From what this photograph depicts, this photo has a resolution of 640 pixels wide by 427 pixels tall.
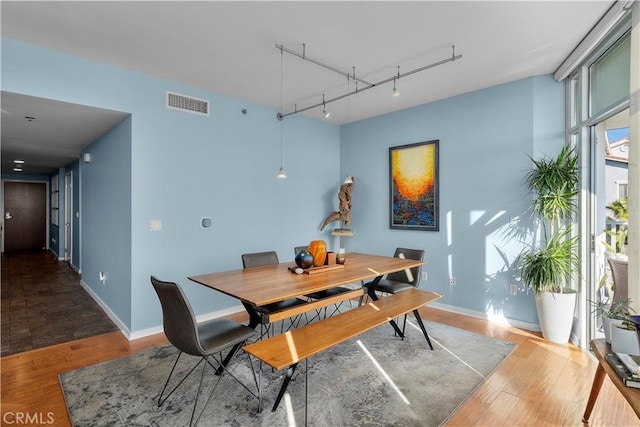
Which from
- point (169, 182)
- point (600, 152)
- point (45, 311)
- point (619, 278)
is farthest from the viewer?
point (45, 311)

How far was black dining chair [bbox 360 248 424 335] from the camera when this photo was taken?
12.3 feet

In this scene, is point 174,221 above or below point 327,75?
below

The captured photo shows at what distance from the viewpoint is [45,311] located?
13.8 feet

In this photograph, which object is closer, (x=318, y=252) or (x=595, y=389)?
(x=595, y=389)

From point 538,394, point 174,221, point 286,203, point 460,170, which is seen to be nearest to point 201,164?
point 174,221

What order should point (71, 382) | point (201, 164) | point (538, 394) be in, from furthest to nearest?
point (201, 164), point (71, 382), point (538, 394)

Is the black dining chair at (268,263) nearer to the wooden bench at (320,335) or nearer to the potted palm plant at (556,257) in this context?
the wooden bench at (320,335)

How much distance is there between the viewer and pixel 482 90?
158 inches

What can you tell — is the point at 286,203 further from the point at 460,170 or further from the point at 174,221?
the point at 460,170

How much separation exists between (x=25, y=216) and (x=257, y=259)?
1011 cm

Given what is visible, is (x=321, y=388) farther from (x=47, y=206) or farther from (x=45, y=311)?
(x=47, y=206)

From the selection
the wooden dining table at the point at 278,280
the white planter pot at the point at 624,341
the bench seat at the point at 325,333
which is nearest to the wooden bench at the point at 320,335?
the bench seat at the point at 325,333

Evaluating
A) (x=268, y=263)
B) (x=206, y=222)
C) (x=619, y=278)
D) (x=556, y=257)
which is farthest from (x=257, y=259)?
(x=619, y=278)

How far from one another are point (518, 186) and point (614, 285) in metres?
1.37
